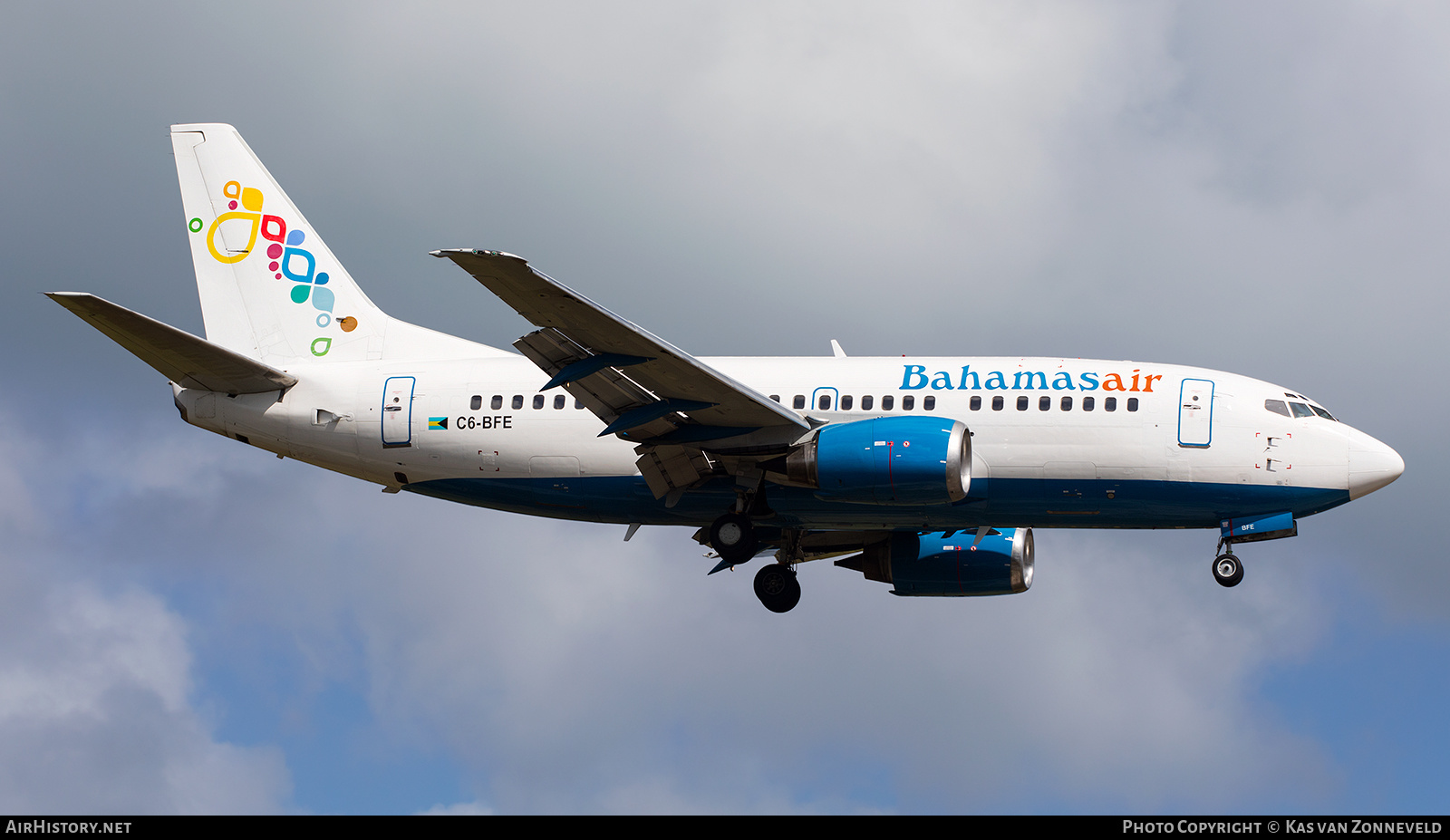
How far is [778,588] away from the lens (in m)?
40.5

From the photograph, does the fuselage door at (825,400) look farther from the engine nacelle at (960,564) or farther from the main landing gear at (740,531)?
the engine nacelle at (960,564)

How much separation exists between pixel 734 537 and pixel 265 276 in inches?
578

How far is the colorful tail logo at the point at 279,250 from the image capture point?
1649 inches

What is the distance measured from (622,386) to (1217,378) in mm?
13158

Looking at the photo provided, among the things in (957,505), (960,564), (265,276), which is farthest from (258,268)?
(960,564)

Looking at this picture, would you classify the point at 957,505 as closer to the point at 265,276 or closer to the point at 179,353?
the point at 179,353

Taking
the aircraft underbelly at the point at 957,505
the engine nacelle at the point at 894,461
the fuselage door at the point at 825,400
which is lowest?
the aircraft underbelly at the point at 957,505

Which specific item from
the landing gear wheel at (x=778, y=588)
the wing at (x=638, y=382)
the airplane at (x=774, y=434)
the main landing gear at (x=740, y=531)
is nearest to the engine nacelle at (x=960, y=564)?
the airplane at (x=774, y=434)

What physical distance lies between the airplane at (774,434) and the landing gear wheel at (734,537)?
0.17 ft

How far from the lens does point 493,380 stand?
38.7 meters

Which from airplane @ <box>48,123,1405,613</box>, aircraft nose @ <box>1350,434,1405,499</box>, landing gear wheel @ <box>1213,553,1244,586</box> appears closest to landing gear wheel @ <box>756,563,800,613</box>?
airplane @ <box>48,123,1405,613</box>

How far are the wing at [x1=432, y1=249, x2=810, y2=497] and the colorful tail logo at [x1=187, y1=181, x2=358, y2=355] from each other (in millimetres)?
9668

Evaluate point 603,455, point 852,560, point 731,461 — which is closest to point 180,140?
point 603,455
